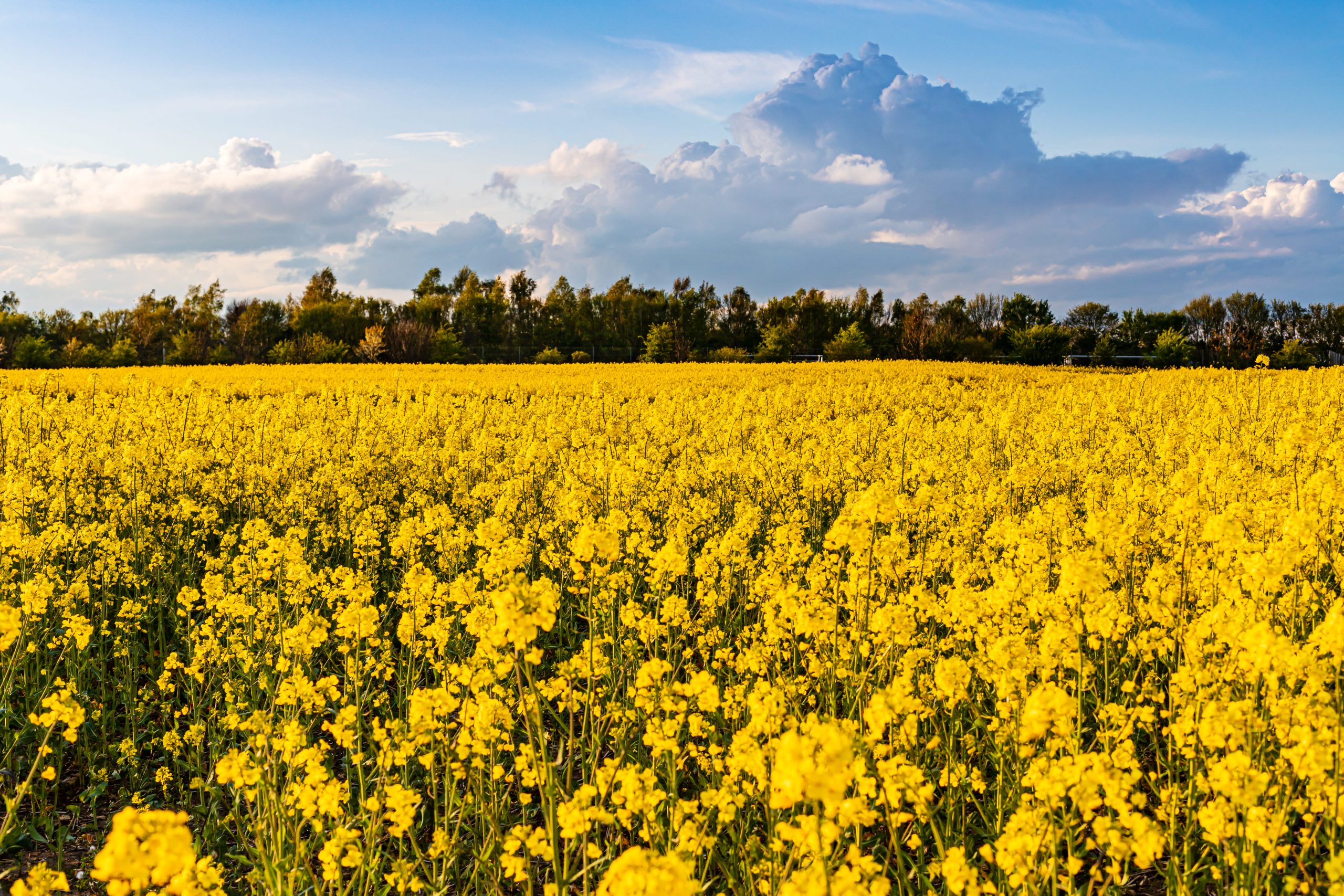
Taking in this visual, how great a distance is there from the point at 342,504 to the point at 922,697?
4.94 metres

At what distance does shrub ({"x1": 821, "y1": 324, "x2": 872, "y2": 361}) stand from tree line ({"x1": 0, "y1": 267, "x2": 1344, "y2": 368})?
0.29 feet

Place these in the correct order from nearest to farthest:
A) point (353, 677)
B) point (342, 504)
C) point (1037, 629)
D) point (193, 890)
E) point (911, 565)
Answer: point (193, 890) → point (353, 677) → point (1037, 629) → point (911, 565) → point (342, 504)

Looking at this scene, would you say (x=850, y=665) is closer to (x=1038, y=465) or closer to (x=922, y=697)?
(x=922, y=697)

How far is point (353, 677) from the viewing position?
3.79 metres

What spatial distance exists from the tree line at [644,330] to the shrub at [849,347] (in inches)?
3.5

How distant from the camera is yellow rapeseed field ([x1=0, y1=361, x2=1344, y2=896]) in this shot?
8.06 feet

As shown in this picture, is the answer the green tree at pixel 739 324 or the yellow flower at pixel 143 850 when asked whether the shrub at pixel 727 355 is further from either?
the yellow flower at pixel 143 850

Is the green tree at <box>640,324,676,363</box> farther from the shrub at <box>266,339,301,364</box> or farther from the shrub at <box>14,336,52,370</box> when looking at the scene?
the shrub at <box>14,336,52,370</box>

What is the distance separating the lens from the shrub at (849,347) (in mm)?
46906

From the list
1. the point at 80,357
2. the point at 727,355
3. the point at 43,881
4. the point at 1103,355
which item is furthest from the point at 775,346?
the point at 43,881

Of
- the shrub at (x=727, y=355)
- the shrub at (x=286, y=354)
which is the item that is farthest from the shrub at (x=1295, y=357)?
the shrub at (x=286, y=354)

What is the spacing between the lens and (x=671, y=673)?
4414 millimetres

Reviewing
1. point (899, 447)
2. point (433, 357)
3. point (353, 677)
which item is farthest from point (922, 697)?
point (433, 357)

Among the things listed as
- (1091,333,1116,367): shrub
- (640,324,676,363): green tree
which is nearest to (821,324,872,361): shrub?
(640,324,676,363): green tree
